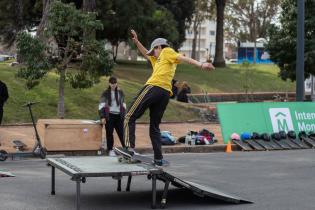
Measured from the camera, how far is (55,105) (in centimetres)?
2203

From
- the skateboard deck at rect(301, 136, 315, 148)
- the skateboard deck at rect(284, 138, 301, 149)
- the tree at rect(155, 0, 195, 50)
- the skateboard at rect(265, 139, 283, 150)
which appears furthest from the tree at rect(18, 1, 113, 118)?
the tree at rect(155, 0, 195, 50)

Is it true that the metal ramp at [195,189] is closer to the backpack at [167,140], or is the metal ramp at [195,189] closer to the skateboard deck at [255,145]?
the backpack at [167,140]

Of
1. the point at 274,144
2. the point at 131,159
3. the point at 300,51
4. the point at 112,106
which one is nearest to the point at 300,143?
the point at 274,144

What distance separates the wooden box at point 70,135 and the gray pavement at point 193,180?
1204 millimetres

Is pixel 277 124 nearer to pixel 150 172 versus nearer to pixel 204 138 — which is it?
pixel 204 138

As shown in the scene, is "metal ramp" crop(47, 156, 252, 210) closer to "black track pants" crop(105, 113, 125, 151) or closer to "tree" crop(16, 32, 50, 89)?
"black track pants" crop(105, 113, 125, 151)

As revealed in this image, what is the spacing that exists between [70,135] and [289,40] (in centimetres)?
1596

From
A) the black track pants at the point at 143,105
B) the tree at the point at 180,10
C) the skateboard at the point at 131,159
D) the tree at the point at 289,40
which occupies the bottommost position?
the skateboard at the point at 131,159

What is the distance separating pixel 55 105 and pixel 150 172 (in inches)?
559

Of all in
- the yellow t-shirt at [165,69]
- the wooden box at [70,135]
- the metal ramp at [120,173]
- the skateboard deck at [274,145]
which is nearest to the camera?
the metal ramp at [120,173]

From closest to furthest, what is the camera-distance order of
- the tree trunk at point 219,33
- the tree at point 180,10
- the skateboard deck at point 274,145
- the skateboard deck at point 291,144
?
the skateboard deck at point 274,145 → the skateboard deck at point 291,144 → the tree at point 180,10 → the tree trunk at point 219,33

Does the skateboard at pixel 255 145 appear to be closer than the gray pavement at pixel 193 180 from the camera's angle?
No

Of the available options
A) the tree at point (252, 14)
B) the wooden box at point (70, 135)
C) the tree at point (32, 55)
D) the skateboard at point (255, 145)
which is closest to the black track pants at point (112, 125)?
the wooden box at point (70, 135)

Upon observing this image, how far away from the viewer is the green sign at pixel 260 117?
726 inches
